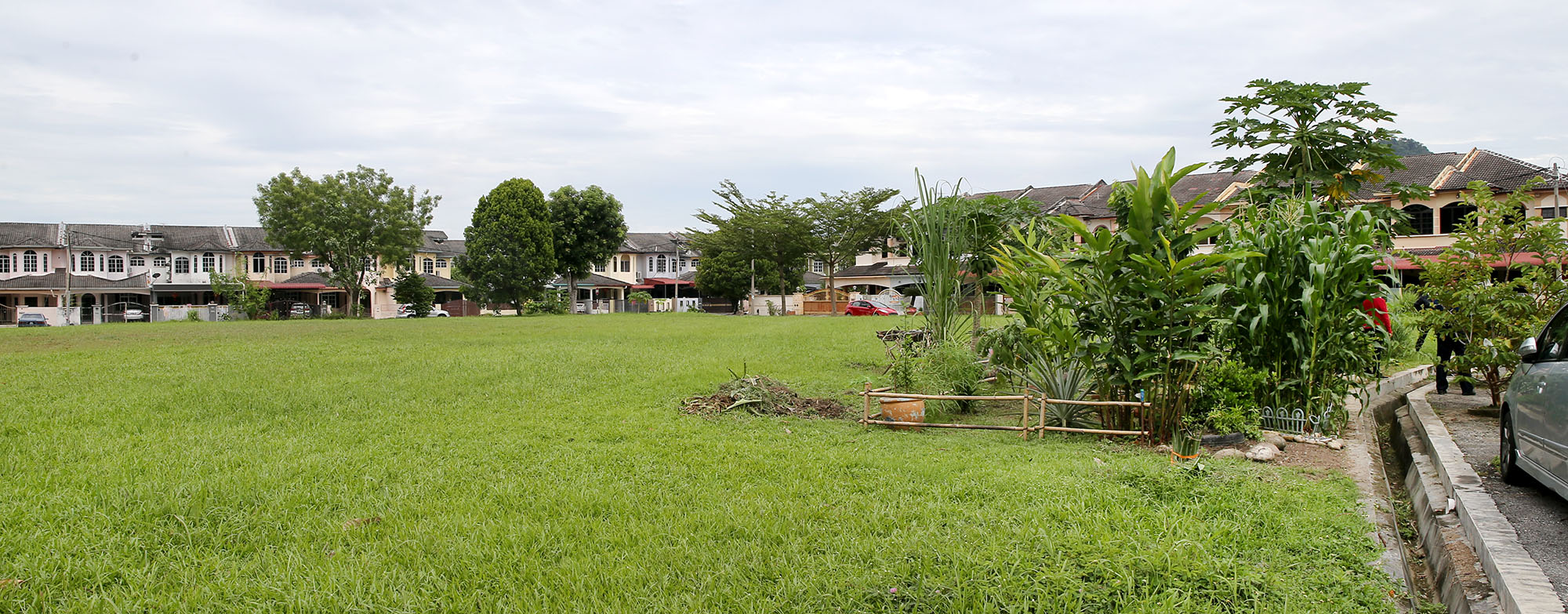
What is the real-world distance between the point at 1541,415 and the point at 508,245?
125 ft

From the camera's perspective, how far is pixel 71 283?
43.9 m

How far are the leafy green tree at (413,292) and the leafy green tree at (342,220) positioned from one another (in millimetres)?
1292

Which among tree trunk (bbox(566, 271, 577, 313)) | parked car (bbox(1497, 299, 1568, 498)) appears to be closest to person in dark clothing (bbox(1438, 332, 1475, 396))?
parked car (bbox(1497, 299, 1568, 498))

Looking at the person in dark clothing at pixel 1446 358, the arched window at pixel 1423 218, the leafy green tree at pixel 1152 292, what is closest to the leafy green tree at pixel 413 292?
the leafy green tree at pixel 1152 292

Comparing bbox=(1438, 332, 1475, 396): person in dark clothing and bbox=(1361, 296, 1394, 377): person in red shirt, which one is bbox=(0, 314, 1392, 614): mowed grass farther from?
bbox=(1438, 332, 1475, 396): person in dark clothing

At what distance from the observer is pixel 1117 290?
257 inches

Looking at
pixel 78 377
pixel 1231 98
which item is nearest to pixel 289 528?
pixel 78 377

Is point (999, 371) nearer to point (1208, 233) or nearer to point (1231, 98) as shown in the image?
point (1208, 233)

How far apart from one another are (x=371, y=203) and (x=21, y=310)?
18.8 metres

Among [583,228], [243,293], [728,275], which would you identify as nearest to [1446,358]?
[728,275]

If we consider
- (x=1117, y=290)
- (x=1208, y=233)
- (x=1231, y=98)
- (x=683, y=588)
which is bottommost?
(x=683, y=588)

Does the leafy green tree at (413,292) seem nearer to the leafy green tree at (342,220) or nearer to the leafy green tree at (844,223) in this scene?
the leafy green tree at (342,220)

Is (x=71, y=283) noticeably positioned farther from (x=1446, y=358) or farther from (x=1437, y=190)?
(x=1437, y=190)

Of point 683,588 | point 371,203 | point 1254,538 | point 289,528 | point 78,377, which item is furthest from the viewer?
point 371,203
